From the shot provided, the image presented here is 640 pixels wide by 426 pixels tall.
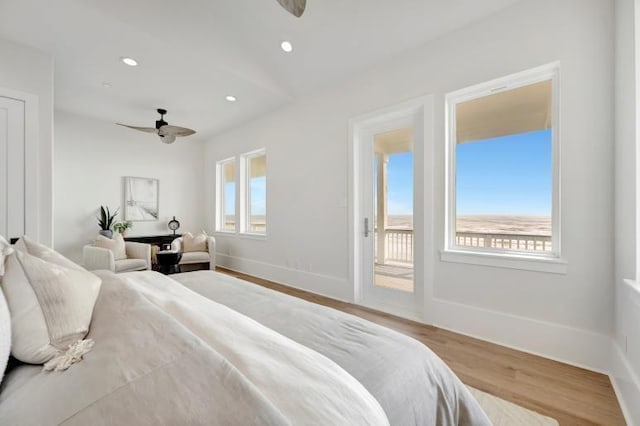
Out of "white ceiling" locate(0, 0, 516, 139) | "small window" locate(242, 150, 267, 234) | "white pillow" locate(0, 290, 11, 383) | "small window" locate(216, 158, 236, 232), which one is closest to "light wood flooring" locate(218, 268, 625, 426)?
"white pillow" locate(0, 290, 11, 383)

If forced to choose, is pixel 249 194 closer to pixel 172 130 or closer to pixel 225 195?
pixel 225 195

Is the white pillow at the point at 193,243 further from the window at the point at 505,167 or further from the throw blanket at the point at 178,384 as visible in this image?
the throw blanket at the point at 178,384

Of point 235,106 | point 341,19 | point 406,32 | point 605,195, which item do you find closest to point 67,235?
point 235,106

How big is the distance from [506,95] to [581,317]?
197 centimetres

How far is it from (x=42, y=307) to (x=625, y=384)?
285 cm

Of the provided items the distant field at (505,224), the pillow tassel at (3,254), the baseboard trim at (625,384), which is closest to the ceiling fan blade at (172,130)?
the pillow tassel at (3,254)

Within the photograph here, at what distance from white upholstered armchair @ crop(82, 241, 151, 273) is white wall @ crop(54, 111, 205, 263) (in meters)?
1.30

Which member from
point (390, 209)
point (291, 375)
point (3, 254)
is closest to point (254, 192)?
point (390, 209)

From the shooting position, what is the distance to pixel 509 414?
1.53 metres

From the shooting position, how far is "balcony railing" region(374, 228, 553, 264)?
2.34 m

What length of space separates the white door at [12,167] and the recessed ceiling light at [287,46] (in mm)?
2729

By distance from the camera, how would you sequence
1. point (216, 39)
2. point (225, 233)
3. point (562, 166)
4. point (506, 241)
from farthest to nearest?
point (225, 233)
point (216, 39)
point (506, 241)
point (562, 166)

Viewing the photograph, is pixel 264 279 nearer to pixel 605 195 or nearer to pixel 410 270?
pixel 410 270

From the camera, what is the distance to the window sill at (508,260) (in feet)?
7.00
